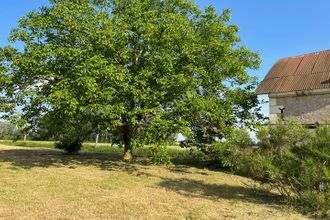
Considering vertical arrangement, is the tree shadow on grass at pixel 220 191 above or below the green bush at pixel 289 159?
below

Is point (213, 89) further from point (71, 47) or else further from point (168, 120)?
point (71, 47)

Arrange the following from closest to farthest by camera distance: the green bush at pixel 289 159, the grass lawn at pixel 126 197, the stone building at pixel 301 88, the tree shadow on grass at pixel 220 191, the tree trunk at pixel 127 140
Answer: the grass lawn at pixel 126 197 < the green bush at pixel 289 159 < the tree shadow on grass at pixel 220 191 < the stone building at pixel 301 88 < the tree trunk at pixel 127 140

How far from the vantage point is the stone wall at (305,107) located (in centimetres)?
1766

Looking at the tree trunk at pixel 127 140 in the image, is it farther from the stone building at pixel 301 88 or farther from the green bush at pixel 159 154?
the stone building at pixel 301 88

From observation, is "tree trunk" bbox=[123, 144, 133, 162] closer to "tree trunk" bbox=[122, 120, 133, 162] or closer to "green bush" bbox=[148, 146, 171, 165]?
"tree trunk" bbox=[122, 120, 133, 162]

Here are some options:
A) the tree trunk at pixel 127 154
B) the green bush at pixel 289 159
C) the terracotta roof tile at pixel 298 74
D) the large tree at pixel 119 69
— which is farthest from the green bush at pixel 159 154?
the terracotta roof tile at pixel 298 74

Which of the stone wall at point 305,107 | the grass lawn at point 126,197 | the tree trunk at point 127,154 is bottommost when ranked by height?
the grass lawn at point 126,197

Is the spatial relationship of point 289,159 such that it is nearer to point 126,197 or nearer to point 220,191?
point 220,191

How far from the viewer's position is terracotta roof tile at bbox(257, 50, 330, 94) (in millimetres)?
18297

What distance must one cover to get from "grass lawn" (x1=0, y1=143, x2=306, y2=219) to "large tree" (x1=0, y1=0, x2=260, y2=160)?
2406 millimetres

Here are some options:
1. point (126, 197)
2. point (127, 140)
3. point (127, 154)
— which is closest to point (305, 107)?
point (127, 140)

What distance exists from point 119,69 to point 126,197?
6.44 m

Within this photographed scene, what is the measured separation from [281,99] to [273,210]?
10.5m

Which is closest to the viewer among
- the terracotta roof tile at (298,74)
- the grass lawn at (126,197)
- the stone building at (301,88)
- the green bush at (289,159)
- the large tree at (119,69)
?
the grass lawn at (126,197)
